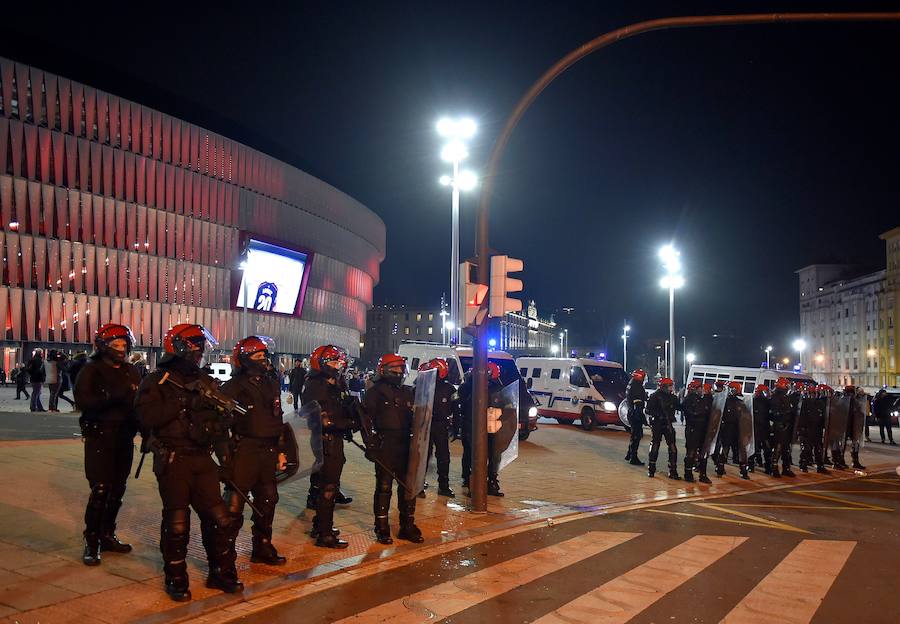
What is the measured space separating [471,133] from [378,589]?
16.4 m

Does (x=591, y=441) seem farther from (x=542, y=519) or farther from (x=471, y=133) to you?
(x=542, y=519)

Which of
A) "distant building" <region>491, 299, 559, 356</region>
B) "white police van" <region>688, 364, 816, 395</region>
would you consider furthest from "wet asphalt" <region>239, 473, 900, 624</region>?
"distant building" <region>491, 299, 559, 356</region>

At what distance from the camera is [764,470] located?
626 inches

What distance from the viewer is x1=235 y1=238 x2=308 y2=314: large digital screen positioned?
205 ft

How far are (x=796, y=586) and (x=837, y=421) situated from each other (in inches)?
464

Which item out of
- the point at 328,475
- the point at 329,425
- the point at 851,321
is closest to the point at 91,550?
the point at 328,475

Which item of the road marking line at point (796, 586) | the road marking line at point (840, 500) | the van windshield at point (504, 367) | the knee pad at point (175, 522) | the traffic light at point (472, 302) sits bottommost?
the road marking line at point (840, 500)

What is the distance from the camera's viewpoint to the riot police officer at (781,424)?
14.9 meters

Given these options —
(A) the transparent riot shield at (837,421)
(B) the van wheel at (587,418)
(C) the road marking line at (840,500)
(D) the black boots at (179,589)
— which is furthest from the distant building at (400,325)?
(D) the black boots at (179,589)

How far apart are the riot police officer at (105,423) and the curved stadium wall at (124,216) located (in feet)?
153

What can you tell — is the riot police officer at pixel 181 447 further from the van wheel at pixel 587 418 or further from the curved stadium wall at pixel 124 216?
the curved stadium wall at pixel 124 216

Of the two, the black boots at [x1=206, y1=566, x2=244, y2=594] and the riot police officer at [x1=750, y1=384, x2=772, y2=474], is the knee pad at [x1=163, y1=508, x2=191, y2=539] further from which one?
the riot police officer at [x1=750, y1=384, x2=772, y2=474]

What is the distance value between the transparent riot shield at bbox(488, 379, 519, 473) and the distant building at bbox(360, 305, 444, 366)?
131465 millimetres

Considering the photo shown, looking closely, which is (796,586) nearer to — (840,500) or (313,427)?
(313,427)
